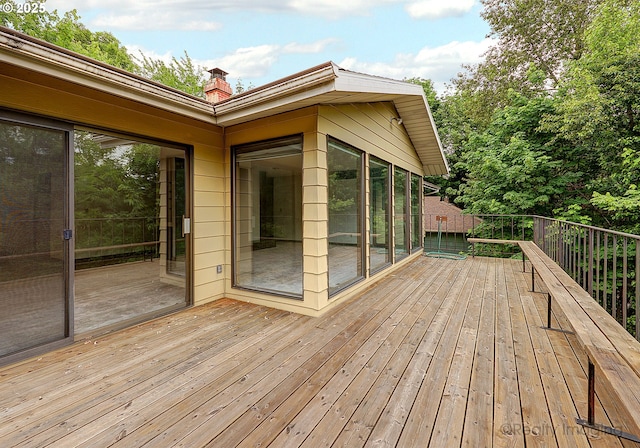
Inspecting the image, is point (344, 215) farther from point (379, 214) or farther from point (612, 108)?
point (612, 108)

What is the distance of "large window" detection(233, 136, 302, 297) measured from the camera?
3516mm

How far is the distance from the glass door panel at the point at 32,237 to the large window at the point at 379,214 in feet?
11.9

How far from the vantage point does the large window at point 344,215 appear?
360 cm

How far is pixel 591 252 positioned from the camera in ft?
7.89

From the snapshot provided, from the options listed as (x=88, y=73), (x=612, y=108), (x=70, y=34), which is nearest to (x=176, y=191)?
(x=88, y=73)

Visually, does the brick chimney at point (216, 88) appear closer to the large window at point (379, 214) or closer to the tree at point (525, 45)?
the large window at point (379, 214)

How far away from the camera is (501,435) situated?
4.86 feet

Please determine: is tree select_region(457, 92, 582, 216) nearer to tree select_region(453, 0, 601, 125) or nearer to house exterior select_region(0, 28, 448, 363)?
tree select_region(453, 0, 601, 125)

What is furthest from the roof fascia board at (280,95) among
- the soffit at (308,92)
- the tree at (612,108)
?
the tree at (612,108)

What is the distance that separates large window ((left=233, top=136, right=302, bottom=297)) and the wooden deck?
0.64m

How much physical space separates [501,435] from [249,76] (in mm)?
21320

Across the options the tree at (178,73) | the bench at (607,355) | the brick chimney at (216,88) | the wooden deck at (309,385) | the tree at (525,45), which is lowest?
the wooden deck at (309,385)

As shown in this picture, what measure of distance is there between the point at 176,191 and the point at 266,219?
1.13 metres

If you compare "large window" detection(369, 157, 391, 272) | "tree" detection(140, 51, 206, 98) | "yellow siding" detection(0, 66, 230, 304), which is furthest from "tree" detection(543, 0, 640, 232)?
"tree" detection(140, 51, 206, 98)
